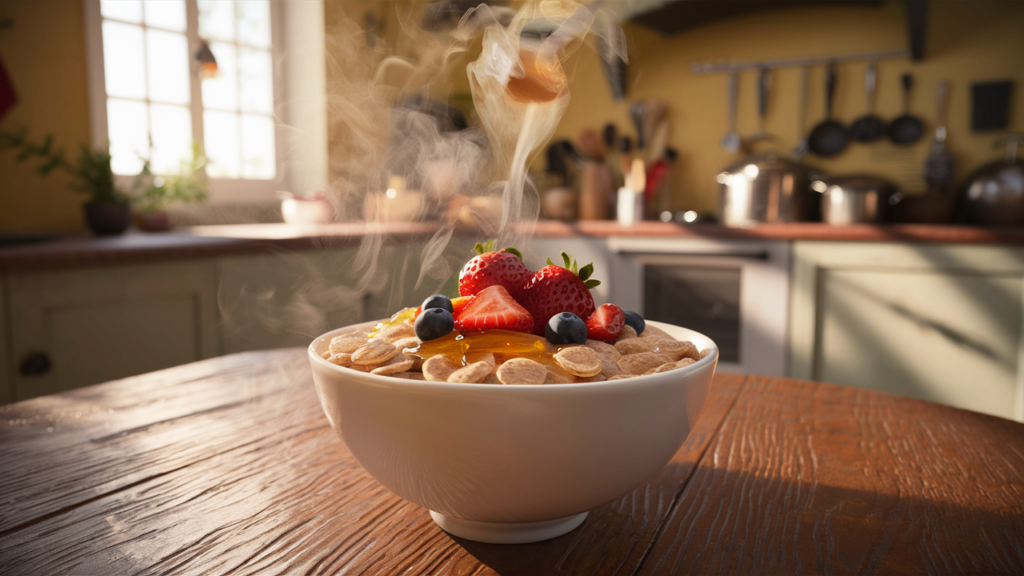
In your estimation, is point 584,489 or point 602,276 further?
point 602,276

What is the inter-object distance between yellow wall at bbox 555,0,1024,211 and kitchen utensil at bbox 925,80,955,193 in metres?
0.03

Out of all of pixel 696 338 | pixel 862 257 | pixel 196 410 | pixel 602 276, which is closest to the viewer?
pixel 696 338

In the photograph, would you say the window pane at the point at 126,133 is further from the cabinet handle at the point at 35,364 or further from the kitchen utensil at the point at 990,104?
the kitchen utensil at the point at 990,104

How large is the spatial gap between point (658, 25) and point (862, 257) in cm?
146

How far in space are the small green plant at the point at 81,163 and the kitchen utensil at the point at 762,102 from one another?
2574 mm

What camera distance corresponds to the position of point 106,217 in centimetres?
222

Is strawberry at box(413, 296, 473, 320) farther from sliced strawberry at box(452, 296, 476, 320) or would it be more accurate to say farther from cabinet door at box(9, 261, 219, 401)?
cabinet door at box(9, 261, 219, 401)

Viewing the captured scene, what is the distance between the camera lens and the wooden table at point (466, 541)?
0.43 m

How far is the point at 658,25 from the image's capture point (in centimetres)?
297

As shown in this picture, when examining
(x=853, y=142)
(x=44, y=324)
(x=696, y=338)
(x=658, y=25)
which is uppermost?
(x=658, y=25)

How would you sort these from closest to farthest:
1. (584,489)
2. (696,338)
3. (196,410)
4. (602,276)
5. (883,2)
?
(584,489) < (696,338) < (196,410) < (602,276) < (883,2)

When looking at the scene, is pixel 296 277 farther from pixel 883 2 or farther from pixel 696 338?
pixel 883 2

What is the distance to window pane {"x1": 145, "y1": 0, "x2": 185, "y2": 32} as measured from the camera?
110 inches

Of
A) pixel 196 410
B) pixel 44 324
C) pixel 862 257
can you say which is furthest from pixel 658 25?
pixel 196 410
